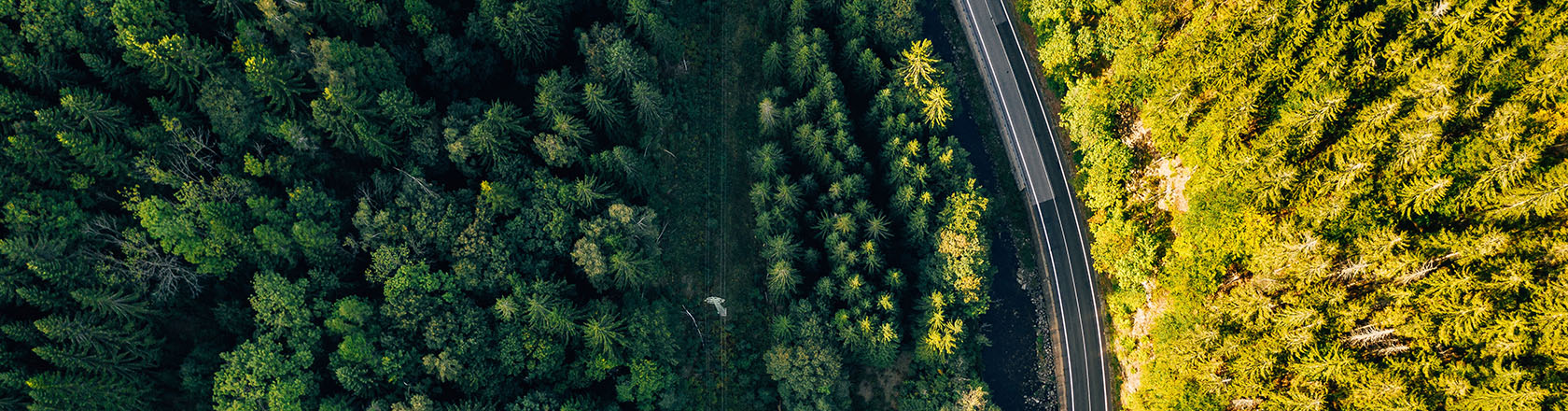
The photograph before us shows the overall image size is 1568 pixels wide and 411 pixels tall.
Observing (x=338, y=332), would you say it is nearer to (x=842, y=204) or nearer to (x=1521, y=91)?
(x=842, y=204)

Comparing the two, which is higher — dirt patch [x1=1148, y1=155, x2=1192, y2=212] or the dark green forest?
dirt patch [x1=1148, y1=155, x2=1192, y2=212]

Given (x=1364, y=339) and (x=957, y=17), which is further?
(x=957, y=17)

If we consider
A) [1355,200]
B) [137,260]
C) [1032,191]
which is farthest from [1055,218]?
[137,260]

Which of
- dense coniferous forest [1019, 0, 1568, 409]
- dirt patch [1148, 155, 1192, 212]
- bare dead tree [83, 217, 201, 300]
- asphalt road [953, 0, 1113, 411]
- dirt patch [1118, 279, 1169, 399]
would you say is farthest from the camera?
asphalt road [953, 0, 1113, 411]

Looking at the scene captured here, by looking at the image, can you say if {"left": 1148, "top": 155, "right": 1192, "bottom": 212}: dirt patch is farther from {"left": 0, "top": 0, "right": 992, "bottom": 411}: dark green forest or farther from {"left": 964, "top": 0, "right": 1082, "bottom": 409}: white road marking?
{"left": 0, "top": 0, "right": 992, "bottom": 411}: dark green forest

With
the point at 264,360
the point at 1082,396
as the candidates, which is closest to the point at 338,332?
the point at 264,360

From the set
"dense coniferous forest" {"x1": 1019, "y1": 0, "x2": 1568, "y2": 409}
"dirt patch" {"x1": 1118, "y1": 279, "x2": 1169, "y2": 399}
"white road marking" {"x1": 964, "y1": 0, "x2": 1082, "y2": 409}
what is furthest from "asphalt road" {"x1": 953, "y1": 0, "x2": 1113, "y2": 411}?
"dense coniferous forest" {"x1": 1019, "y1": 0, "x2": 1568, "y2": 409}
